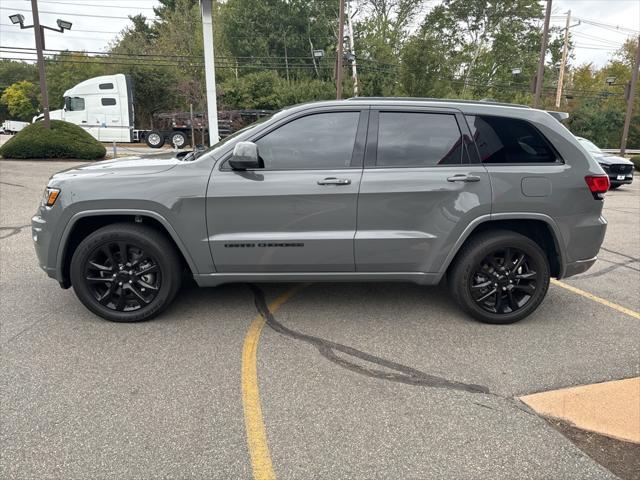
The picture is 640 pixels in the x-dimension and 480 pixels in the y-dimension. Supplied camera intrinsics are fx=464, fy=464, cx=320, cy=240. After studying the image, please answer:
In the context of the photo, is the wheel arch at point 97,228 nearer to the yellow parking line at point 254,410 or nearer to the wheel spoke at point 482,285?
the yellow parking line at point 254,410

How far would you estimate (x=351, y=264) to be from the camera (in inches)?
153

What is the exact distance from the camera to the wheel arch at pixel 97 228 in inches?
147

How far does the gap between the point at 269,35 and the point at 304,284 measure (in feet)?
139

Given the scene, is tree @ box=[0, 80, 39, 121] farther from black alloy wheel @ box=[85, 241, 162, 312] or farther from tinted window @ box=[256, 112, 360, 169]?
tinted window @ box=[256, 112, 360, 169]

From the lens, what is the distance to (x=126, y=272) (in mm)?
3904

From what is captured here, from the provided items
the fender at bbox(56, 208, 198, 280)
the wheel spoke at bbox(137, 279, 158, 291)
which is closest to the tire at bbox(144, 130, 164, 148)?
the fender at bbox(56, 208, 198, 280)

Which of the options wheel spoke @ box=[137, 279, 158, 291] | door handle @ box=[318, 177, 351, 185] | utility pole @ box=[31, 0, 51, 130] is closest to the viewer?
door handle @ box=[318, 177, 351, 185]

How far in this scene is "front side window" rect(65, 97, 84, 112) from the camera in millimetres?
27797

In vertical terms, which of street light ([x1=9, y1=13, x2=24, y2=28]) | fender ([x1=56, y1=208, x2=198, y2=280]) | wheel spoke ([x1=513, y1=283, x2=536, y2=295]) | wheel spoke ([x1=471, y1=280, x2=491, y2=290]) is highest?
street light ([x1=9, y1=13, x2=24, y2=28])

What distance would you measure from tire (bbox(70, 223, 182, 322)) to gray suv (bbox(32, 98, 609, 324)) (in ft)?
0.04

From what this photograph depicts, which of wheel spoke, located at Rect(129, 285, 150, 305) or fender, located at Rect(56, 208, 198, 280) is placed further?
wheel spoke, located at Rect(129, 285, 150, 305)

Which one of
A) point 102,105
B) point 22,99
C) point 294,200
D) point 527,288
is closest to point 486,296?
point 527,288

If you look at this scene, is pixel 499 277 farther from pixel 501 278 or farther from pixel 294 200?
pixel 294 200

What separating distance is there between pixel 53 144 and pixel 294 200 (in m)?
16.9
